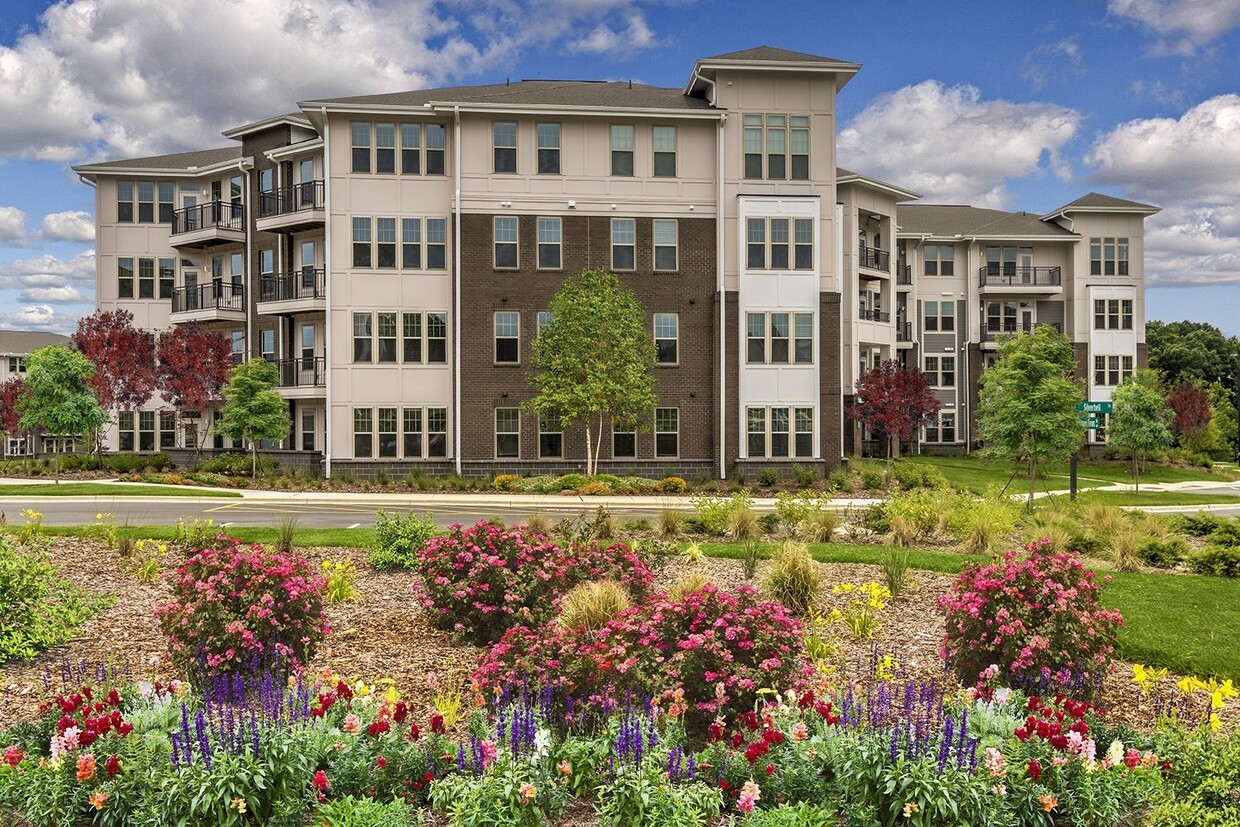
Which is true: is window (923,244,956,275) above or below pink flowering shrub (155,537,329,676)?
above

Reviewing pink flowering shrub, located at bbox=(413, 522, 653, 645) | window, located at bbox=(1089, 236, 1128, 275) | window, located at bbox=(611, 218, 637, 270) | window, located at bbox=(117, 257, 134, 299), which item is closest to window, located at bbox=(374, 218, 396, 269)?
window, located at bbox=(611, 218, 637, 270)

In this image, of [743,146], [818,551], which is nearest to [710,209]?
[743,146]

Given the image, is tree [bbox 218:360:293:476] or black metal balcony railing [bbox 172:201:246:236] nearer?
tree [bbox 218:360:293:476]

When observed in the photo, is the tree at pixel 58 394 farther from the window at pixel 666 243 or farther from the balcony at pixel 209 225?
the window at pixel 666 243

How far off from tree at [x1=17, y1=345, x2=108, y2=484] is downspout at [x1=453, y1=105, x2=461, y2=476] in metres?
14.1

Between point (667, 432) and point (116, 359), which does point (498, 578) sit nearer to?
point (667, 432)

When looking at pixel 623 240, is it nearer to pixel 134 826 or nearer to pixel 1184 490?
pixel 1184 490

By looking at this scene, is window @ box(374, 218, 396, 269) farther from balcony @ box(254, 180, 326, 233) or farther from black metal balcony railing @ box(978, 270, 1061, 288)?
black metal balcony railing @ box(978, 270, 1061, 288)

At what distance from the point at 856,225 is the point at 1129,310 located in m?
22.5

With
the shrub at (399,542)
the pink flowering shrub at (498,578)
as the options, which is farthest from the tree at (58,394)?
the pink flowering shrub at (498,578)

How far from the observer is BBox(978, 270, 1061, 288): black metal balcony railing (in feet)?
181

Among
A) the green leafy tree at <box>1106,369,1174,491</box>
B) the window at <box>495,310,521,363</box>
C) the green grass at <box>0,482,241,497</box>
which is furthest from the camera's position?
the green leafy tree at <box>1106,369,1174,491</box>

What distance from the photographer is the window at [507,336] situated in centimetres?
3384

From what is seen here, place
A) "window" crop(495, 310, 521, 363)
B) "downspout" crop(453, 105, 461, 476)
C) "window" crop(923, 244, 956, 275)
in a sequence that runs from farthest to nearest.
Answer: "window" crop(923, 244, 956, 275)
"window" crop(495, 310, 521, 363)
"downspout" crop(453, 105, 461, 476)
